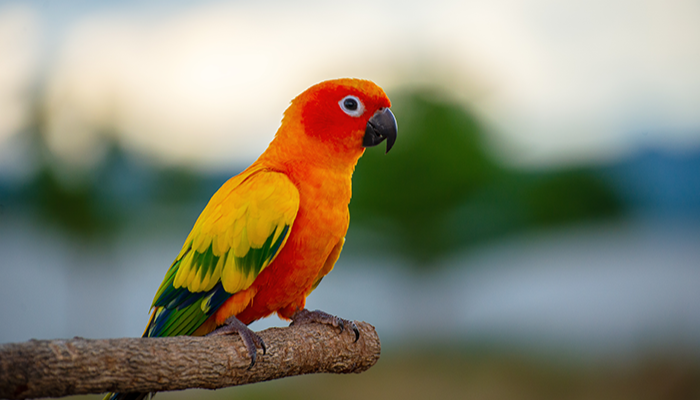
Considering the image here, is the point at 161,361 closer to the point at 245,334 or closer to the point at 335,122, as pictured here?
the point at 245,334

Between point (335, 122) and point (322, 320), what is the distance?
2.53ft

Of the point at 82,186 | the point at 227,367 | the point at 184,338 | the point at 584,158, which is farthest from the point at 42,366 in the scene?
the point at 584,158

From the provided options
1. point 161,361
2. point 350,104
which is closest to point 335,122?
point 350,104

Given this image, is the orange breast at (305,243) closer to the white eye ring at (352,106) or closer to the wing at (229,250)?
the wing at (229,250)

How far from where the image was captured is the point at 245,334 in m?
1.49

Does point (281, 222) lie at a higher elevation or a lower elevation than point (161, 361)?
higher

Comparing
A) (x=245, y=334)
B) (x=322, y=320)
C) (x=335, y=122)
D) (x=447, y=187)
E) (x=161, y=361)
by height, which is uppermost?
(x=447, y=187)

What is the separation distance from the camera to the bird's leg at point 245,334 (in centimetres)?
146

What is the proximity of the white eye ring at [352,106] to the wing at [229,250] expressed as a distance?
35 centimetres

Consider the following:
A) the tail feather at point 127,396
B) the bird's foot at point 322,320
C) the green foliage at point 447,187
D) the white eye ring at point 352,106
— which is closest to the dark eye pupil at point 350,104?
the white eye ring at point 352,106

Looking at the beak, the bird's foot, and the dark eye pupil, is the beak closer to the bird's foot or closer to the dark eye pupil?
the dark eye pupil

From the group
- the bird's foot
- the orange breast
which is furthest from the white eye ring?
the bird's foot

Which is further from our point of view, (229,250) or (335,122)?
(335,122)

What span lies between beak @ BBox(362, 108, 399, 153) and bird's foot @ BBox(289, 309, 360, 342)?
698 mm
